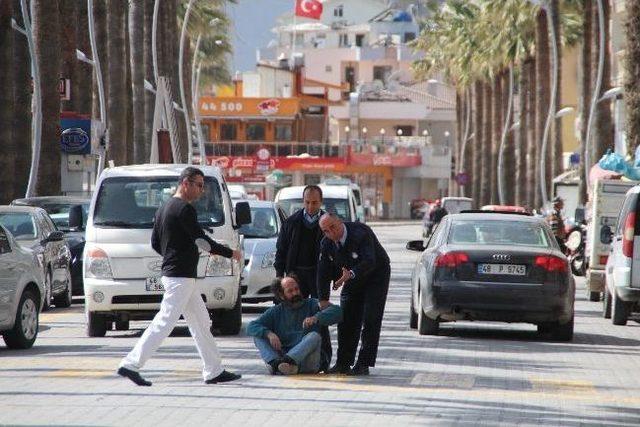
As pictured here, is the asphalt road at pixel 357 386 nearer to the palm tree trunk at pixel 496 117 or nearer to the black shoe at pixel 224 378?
the black shoe at pixel 224 378

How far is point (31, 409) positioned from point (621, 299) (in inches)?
499

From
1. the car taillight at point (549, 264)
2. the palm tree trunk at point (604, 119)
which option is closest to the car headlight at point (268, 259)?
the car taillight at point (549, 264)

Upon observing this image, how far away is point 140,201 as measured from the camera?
21406 mm

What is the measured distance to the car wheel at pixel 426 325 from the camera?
21234 millimetres

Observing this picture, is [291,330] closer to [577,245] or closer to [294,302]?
[294,302]

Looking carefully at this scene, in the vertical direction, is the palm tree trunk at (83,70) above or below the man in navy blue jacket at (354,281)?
above

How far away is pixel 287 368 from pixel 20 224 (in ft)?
38.7

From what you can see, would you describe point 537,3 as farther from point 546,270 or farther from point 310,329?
point 310,329

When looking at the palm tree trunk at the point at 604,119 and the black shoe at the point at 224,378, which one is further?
the palm tree trunk at the point at 604,119

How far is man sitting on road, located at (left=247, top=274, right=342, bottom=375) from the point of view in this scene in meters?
15.6

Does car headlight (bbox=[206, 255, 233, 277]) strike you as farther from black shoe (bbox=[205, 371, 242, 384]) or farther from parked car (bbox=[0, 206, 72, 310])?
black shoe (bbox=[205, 371, 242, 384])

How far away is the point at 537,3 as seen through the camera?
231 feet

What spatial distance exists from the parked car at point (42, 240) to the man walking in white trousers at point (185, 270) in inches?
420

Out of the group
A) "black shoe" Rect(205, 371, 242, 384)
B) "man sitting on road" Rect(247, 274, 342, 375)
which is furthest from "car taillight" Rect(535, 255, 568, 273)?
"black shoe" Rect(205, 371, 242, 384)
